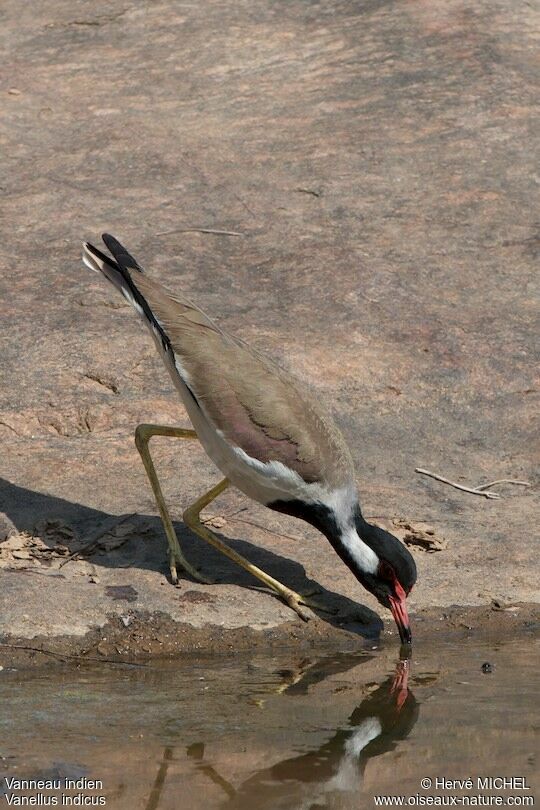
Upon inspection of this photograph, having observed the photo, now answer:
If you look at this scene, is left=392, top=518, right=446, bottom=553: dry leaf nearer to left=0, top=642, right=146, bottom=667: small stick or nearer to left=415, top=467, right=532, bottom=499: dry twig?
left=415, top=467, right=532, bottom=499: dry twig

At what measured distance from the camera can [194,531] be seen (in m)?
7.61

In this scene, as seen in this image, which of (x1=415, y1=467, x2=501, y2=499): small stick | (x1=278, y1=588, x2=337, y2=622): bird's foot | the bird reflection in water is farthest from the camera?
(x1=415, y1=467, x2=501, y2=499): small stick

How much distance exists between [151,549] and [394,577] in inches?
59.3

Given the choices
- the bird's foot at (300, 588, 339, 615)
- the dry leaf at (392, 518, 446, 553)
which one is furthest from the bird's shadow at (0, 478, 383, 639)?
the dry leaf at (392, 518, 446, 553)

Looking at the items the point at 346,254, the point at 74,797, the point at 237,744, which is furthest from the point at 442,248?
the point at 74,797

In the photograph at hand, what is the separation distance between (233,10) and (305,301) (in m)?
7.05

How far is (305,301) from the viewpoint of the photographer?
10305 mm

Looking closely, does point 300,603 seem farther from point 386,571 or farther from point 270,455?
point 270,455

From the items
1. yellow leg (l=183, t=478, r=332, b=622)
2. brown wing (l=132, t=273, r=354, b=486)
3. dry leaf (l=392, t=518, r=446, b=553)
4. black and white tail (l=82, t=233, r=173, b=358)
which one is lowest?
dry leaf (l=392, t=518, r=446, b=553)

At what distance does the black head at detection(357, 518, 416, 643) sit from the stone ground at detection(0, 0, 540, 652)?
0.28 m

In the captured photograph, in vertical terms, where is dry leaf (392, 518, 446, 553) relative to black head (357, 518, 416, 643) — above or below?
below

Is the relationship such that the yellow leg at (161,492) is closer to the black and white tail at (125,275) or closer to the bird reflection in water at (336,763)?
the black and white tail at (125,275)

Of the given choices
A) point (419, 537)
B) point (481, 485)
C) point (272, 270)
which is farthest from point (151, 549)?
point (272, 270)

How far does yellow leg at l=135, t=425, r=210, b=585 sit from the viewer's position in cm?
735
